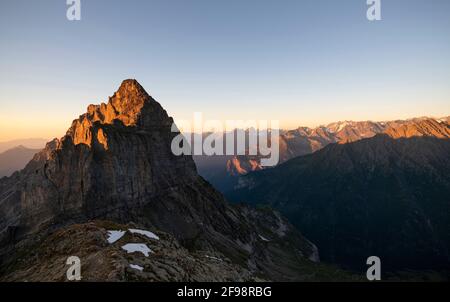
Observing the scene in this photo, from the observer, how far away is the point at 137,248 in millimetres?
54031

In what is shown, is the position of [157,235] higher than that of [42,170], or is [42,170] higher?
[42,170]

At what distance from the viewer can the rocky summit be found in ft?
311

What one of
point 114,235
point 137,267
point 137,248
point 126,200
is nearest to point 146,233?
point 114,235

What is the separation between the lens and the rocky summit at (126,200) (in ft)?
311

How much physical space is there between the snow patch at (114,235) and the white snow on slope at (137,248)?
472 cm

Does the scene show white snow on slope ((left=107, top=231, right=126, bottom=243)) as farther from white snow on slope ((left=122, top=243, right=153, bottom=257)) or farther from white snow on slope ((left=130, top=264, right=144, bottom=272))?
white snow on slope ((left=130, top=264, right=144, bottom=272))

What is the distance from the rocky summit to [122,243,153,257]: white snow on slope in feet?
8.66

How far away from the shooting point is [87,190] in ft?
418

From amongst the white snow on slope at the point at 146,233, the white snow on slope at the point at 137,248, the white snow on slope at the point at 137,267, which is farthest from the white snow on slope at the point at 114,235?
the white snow on slope at the point at 137,267

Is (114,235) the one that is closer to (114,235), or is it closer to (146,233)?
(114,235)

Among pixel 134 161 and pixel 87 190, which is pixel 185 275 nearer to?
pixel 87 190

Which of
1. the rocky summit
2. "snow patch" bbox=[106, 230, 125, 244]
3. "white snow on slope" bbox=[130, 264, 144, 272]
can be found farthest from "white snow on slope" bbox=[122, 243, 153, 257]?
"white snow on slope" bbox=[130, 264, 144, 272]
